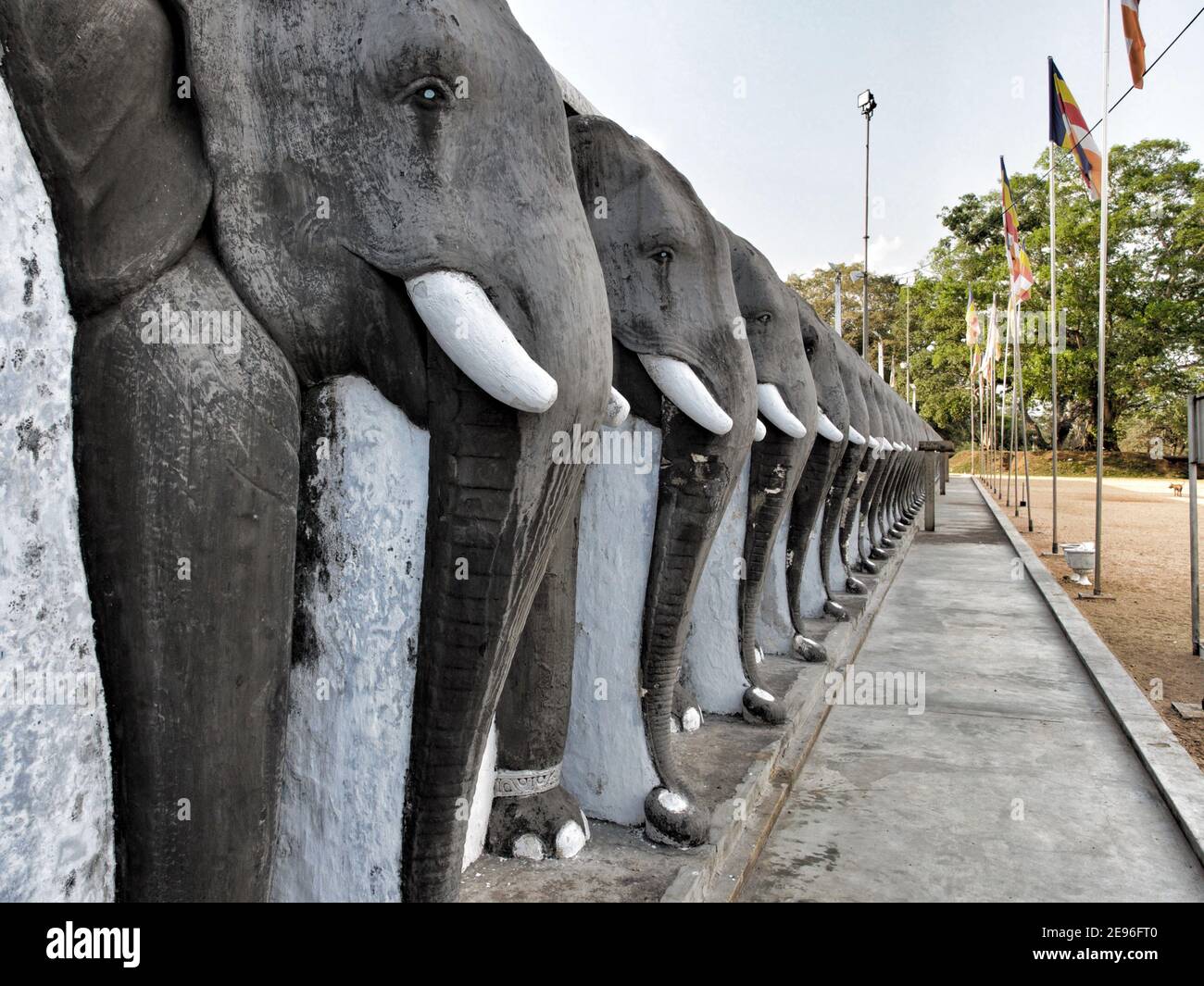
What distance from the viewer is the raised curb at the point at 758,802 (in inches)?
133

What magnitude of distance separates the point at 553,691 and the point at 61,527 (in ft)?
6.66

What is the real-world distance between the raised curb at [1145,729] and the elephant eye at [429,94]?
4159mm

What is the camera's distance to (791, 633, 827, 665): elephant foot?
6.38m

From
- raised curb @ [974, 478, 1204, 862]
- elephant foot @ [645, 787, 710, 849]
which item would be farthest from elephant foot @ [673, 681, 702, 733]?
raised curb @ [974, 478, 1204, 862]

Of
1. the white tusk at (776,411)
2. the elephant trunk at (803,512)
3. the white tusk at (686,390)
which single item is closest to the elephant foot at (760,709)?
the white tusk at (776,411)

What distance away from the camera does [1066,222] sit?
39.0m

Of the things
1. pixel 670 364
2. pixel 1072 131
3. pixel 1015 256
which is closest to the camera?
pixel 670 364

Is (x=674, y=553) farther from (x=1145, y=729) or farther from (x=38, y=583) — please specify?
(x=1145, y=729)

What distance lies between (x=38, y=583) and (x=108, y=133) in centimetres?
70

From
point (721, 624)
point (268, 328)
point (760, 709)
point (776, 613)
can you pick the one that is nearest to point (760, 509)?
point (721, 624)

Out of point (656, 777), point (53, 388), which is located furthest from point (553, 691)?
point (53, 388)

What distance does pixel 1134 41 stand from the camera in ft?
31.1

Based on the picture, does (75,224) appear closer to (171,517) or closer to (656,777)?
(171,517)

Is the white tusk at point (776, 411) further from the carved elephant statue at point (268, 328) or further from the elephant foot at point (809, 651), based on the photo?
the carved elephant statue at point (268, 328)
